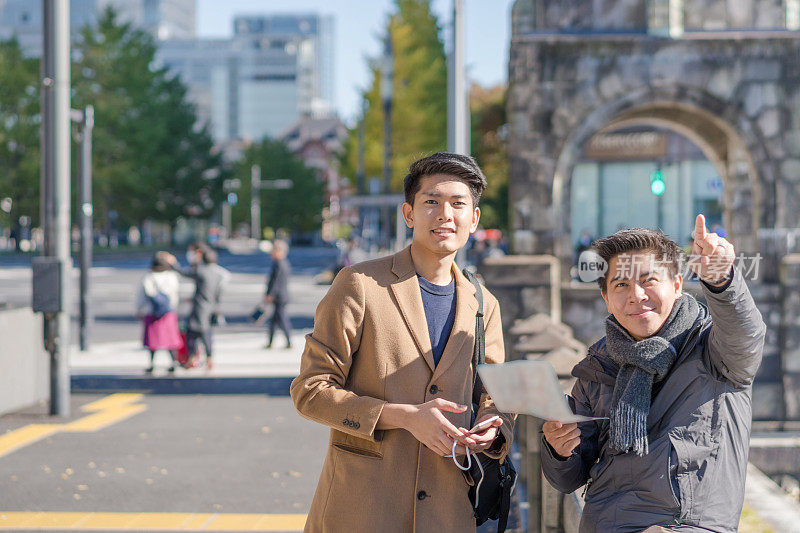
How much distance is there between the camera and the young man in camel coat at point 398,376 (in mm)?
2740

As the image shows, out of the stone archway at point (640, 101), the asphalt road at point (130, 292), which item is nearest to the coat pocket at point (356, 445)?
the stone archway at point (640, 101)

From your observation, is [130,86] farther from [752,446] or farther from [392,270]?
[392,270]

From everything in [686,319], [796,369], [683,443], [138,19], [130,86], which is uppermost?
[138,19]

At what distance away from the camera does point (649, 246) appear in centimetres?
260

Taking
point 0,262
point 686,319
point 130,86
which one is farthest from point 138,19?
point 686,319

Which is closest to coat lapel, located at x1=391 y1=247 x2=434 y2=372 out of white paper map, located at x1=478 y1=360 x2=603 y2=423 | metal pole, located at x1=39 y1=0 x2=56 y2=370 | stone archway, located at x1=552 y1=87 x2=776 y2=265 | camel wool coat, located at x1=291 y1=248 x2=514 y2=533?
camel wool coat, located at x1=291 y1=248 x2=514 y2=533

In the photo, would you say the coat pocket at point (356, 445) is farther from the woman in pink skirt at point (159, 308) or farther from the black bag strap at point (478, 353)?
the woman in pink skirt at point (159, 308)

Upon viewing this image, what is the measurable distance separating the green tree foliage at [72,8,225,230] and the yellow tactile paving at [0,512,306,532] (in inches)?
1905

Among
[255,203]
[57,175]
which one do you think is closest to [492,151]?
[255,203]

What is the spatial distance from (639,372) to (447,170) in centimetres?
84

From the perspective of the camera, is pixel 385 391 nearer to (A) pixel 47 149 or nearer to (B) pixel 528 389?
(B) pixel 528 389

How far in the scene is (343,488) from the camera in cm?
280

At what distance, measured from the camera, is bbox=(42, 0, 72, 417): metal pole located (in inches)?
357

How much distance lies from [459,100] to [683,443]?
9.72m
